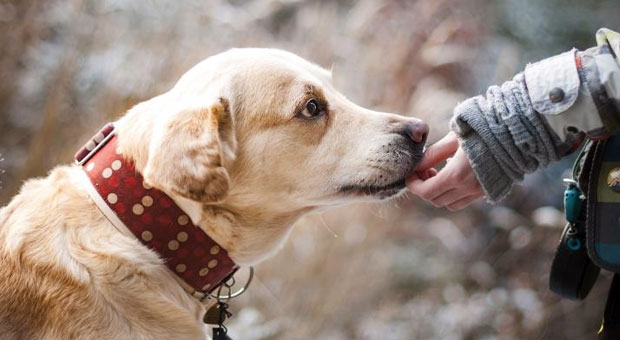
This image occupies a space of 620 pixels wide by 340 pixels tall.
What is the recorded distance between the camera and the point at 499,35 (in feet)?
11.5

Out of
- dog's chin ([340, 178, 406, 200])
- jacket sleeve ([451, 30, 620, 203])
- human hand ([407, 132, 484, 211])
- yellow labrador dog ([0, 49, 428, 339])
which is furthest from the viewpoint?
dog's chin ([340, 178, 406, 200])

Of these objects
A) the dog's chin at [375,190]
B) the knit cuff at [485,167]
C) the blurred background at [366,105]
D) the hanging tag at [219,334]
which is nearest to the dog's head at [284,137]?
the dog's chin at [375,190]

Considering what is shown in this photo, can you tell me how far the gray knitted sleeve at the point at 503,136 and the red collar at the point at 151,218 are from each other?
2.43ft

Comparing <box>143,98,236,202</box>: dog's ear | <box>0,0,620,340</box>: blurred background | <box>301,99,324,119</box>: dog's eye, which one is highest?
<box>143,98,236,202</box>: dog's ear

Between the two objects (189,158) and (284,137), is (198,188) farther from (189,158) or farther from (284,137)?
(284,137)

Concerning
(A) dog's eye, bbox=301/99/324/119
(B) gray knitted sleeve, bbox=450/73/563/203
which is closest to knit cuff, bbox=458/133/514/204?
(B) gray knitted sleeve, bbox=450/73/563/203

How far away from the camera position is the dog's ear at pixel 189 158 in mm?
1550

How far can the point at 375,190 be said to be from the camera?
1859mm

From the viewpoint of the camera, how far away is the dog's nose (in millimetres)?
1877

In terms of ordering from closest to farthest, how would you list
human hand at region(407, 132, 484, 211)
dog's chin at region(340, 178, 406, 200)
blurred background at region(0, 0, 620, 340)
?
human hand at region(407, 132, 484, 211), dog's chin at region(340, 178, 406, 200), blurred background at region(0, 0, 620, 340)

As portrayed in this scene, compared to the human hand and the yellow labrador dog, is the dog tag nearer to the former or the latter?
the yellow labrador dog

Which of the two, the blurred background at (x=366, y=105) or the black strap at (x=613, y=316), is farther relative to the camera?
the blurred background at (x=366, y=105)

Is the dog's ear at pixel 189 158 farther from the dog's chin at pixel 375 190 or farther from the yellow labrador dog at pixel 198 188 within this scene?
the dog's chin at pixel 375 190

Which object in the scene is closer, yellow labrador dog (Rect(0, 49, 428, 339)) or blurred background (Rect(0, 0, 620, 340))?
yellow labrador dog (Rect(0, 49, 428, 339))
